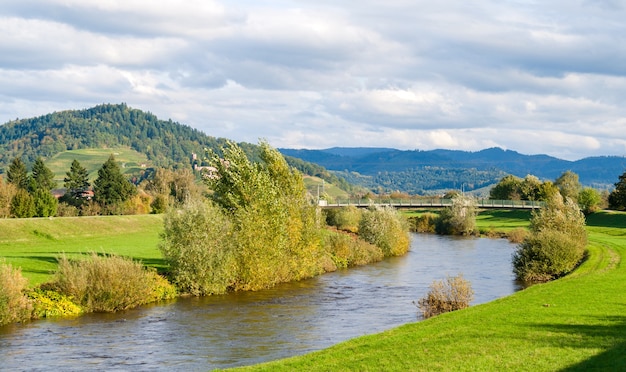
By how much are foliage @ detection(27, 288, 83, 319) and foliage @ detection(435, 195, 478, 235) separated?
3433 inches

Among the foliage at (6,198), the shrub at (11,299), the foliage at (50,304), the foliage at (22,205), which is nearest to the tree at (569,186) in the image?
the foliage at (22,205)

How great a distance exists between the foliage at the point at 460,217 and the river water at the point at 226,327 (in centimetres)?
5752

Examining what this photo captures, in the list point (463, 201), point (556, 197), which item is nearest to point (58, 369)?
point (556, 197)

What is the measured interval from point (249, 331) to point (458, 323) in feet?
41.8

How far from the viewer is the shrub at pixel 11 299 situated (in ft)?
121

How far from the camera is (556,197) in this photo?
69.4m

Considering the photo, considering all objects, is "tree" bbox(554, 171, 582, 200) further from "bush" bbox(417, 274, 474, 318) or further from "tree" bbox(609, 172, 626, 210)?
"bush" bbox(417, 274, 474, 318)

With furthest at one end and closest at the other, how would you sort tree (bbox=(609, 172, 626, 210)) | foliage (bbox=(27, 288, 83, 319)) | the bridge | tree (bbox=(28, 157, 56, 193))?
tree (bbox=(28, 157, 56, 193)), the bridge, tree (bbox=(609, 172, 626, 210)), foliage (bbox=(27, 288, 83, 319))

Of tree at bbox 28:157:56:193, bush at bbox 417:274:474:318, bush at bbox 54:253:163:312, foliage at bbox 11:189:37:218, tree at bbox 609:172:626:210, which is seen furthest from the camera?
tree at bbox 28:157:56:193

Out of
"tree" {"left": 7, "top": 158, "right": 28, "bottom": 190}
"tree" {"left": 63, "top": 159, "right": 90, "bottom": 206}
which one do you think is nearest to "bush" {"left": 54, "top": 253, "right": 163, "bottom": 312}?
"tree" {"left": 7, "top": 158, "right": 28, "bottom": 190}

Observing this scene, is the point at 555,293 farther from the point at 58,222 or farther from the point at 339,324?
the point at 58,222

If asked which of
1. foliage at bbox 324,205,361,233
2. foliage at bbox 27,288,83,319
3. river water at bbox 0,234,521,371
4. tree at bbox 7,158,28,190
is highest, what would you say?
tree at bbox 7,158,28,190

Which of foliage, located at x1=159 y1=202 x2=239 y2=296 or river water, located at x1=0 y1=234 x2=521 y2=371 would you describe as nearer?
river water, located at x1=0 y1=234 x2=521 y2=371

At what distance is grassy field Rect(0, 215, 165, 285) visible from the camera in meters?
54.5
